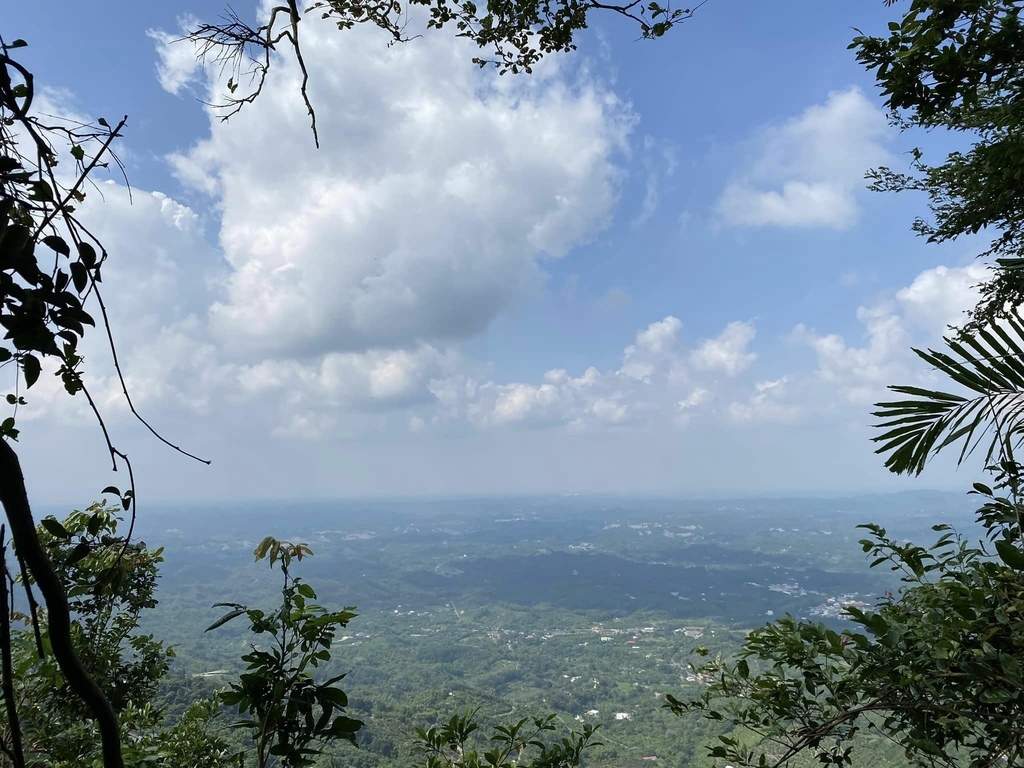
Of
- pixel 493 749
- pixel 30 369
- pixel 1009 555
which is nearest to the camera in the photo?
pixel 30 369

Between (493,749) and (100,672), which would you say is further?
(100,672)

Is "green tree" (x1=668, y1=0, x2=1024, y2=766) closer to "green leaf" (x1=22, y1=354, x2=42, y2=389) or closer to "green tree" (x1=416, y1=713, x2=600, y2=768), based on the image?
"green tree" (x1=416, y1=713, x2=600, y2=768)

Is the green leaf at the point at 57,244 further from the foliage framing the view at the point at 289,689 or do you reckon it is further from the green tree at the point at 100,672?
the foliage framing the view at the point at 289,689

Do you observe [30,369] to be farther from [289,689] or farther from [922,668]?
[922,668]

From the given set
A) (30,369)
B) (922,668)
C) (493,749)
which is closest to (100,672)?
(493,749)

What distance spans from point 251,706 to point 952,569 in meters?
2.78

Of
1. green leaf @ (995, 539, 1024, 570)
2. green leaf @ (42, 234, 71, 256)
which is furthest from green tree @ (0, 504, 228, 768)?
green leaf @ (995, 539, 1024, 570)

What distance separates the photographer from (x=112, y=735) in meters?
0.77

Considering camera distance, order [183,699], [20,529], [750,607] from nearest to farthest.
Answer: [20,529] → [183,699] → [750,607]

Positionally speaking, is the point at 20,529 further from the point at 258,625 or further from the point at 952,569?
the point at 952,569

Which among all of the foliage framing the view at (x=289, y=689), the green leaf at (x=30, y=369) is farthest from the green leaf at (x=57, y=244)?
the foliage framing the view at (x=289, y=689)

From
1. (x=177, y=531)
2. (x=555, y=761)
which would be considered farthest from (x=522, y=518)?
(x=555, y=761)

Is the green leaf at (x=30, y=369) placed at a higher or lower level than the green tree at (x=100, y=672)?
higher

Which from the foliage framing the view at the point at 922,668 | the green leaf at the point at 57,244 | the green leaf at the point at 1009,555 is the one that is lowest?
the foliage framing the view at the point at 922,668
